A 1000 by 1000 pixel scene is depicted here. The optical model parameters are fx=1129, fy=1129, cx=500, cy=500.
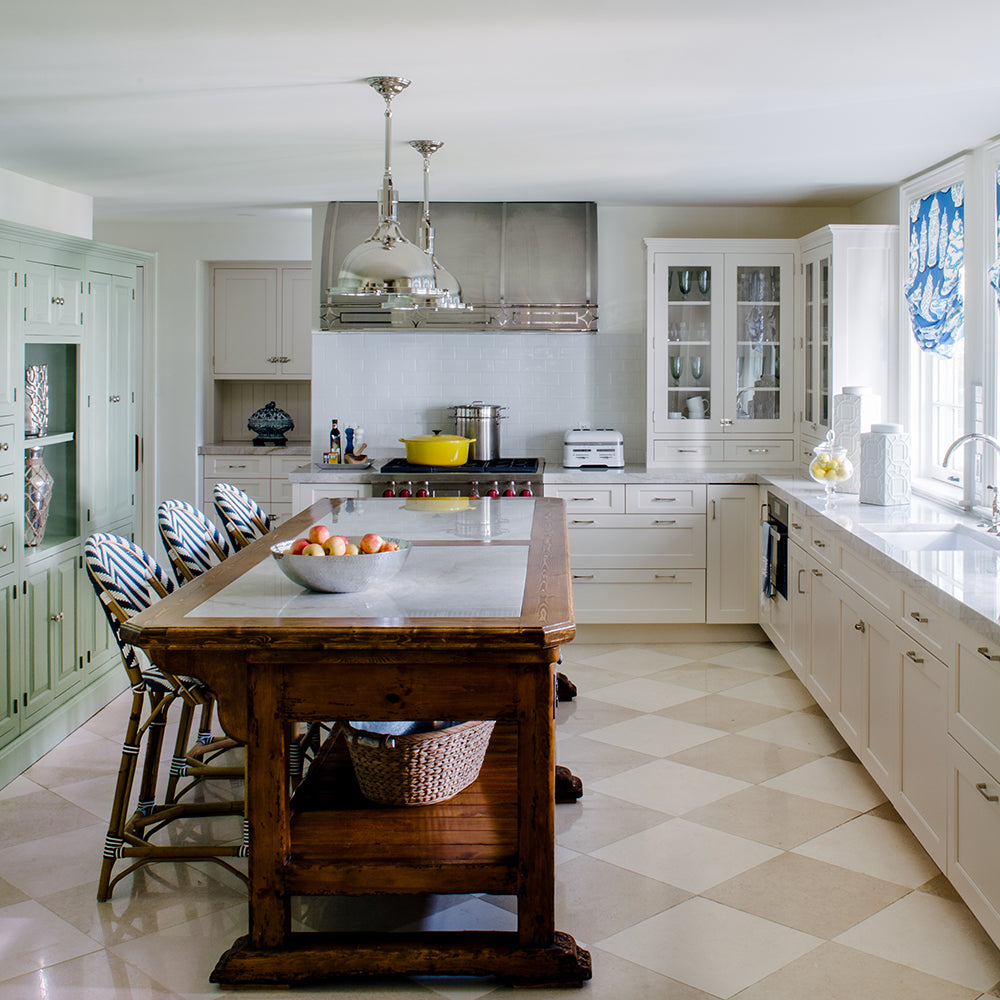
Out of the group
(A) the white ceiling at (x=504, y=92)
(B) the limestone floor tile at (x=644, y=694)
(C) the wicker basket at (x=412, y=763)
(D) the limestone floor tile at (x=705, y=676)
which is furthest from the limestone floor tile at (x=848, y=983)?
(D) the limestone floor tile at (x=705, y=676)

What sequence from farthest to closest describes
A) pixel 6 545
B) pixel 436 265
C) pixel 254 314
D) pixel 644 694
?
1. pixel 254 314
2. pixel 644 694
3. pixel 6 545
4. pixel 436 265

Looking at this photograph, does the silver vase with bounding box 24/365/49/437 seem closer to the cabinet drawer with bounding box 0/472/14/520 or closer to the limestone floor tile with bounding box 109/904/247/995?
the cabinet drawer with bounding box 0/472/14/520

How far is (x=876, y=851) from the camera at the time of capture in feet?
11.8

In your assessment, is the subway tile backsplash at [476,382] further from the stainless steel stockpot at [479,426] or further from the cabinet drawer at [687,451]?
the cabinet drawer at [687,451]

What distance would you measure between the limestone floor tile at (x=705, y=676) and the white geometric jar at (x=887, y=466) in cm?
115

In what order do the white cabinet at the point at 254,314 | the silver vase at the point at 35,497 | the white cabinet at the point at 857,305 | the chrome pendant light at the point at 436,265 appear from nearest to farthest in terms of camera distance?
the chrome pendant light at the point at 436,265 → the silver vase at the point at 35,497 → the white cabinet at the point at 857,305 → the white cabinet at the point at 254,314

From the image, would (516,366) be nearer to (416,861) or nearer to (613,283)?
(613,283)

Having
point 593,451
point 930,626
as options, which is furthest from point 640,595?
point 930,626

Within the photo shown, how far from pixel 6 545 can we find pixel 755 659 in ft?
12.3

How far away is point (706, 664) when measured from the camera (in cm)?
594

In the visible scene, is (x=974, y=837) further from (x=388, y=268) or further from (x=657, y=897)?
(x=388, y=268)

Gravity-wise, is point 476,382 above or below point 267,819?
above

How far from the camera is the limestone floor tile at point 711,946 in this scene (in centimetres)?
284

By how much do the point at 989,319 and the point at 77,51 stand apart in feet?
12.0
